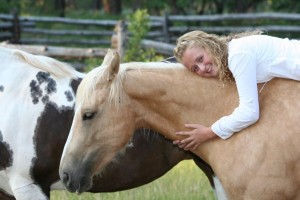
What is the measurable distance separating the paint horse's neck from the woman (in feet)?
0.19

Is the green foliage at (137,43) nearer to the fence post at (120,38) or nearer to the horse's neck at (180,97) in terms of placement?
the fence post at (120,38)

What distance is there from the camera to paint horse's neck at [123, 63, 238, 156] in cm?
437

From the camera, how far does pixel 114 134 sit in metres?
4.34

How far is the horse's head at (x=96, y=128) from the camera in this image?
4285mm

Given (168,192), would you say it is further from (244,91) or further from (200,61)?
(244,91)

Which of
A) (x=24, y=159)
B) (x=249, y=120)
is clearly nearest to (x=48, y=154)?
(x=24, y=159)

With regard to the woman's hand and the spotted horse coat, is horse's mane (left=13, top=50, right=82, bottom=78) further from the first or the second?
the woman's hand

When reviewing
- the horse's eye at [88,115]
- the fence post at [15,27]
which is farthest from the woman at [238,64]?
the fence post at [15,27]

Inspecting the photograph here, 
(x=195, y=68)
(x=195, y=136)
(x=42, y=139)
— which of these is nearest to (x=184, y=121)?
(x=195, y=136)

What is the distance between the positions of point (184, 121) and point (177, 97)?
0.15 metres

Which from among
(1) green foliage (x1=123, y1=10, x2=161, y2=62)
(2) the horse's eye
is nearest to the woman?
(2) the horse's eye

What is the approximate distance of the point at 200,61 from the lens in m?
4.40

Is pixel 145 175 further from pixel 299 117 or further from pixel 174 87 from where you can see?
pixel 299 117

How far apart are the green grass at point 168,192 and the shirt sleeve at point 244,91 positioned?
2.59 metres
